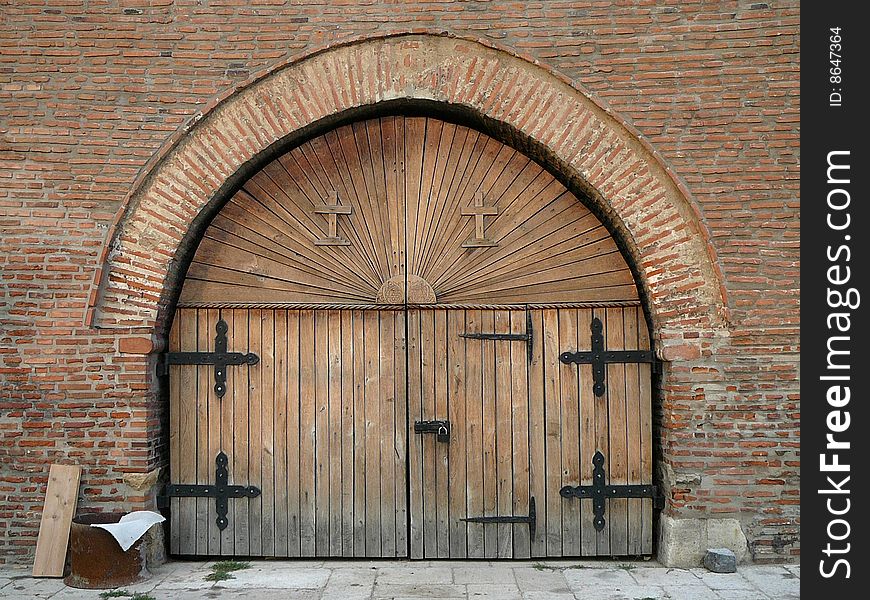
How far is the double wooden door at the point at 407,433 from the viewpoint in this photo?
18.6ft

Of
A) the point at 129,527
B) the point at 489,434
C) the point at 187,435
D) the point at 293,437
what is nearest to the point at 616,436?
the point at 489,434

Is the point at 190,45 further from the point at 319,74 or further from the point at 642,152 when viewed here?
the point at 642,152

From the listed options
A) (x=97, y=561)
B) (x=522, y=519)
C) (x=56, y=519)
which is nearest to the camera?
(x=97, y=561)

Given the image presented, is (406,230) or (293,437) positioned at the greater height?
(406,230)

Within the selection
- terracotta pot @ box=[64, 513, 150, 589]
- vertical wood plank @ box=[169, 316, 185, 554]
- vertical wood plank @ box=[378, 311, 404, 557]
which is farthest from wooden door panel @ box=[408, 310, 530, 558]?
terracotta pot @ box=[64, 513, 150, 589]

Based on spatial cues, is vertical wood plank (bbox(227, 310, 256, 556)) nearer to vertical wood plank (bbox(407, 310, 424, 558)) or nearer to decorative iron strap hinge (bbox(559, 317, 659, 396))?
vertical wood plank (bbox(407, 310, 424, 558))

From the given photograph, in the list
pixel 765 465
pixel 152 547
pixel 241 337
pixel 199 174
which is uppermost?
pixel 199 174

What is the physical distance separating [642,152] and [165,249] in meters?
3.36

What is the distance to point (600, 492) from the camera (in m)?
5.66

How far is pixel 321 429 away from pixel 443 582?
138 centimetres

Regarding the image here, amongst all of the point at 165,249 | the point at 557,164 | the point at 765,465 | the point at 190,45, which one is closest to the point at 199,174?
the point at 165,249

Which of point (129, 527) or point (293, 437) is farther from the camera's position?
point (293, 437)

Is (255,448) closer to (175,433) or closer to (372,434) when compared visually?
(175,433)

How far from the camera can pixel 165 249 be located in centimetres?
546
